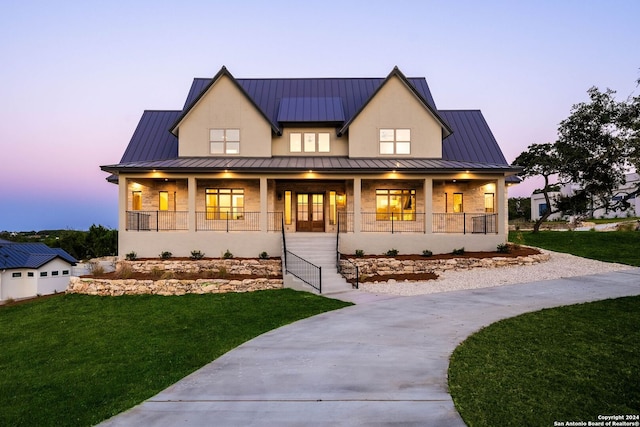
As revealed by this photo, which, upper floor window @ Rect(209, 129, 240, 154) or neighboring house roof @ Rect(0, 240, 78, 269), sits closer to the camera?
upper floor window @ Rect(209, 129, 240, 154)

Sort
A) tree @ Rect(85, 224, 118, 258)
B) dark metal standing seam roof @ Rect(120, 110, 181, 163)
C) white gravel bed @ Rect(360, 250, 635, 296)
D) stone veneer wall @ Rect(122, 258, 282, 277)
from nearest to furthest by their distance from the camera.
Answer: white gravel bed @ Rect(360, 250, 635, 296) < stone veneer wall @ Rect(122, 258, 282, 277) < dark metal standing seam roof @ Rect(120, 110, 181, 163) < tree @ Rect(85, 224, 118, 258)

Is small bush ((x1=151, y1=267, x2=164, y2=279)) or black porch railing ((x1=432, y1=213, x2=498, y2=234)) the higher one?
black porch railing ((x1=432, y1=213, x2=498, y2=234))

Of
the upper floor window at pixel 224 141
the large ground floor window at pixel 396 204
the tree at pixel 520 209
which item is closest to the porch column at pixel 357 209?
the large ground floor window at pixel 396 204

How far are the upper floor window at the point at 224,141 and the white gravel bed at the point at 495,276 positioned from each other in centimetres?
1184

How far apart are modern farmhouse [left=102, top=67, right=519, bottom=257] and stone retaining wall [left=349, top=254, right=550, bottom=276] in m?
1.51

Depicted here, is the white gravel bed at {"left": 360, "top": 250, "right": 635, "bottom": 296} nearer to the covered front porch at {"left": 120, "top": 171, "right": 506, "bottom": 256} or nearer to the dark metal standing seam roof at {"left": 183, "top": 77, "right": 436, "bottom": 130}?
the covered front porch at {"left": 120, "top": 171, "right": 506, "bottom": 256}

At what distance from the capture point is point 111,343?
9.03 meters

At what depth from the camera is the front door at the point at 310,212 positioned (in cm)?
2312

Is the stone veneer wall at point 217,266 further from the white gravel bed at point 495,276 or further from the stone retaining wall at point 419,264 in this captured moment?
the white gravel bed at point 495,276

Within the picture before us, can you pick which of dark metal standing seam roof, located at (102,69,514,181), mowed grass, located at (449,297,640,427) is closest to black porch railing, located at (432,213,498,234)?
dark metal standing seam roof, located at (102,69,514,181)

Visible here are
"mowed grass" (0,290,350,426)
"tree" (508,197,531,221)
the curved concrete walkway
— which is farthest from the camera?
"tree" (508,197,531,221)

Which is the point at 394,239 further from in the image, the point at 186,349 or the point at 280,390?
the point at 280,390

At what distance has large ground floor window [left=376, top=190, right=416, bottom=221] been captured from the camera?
74.0 feet

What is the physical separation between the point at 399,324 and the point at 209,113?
17.7 m
